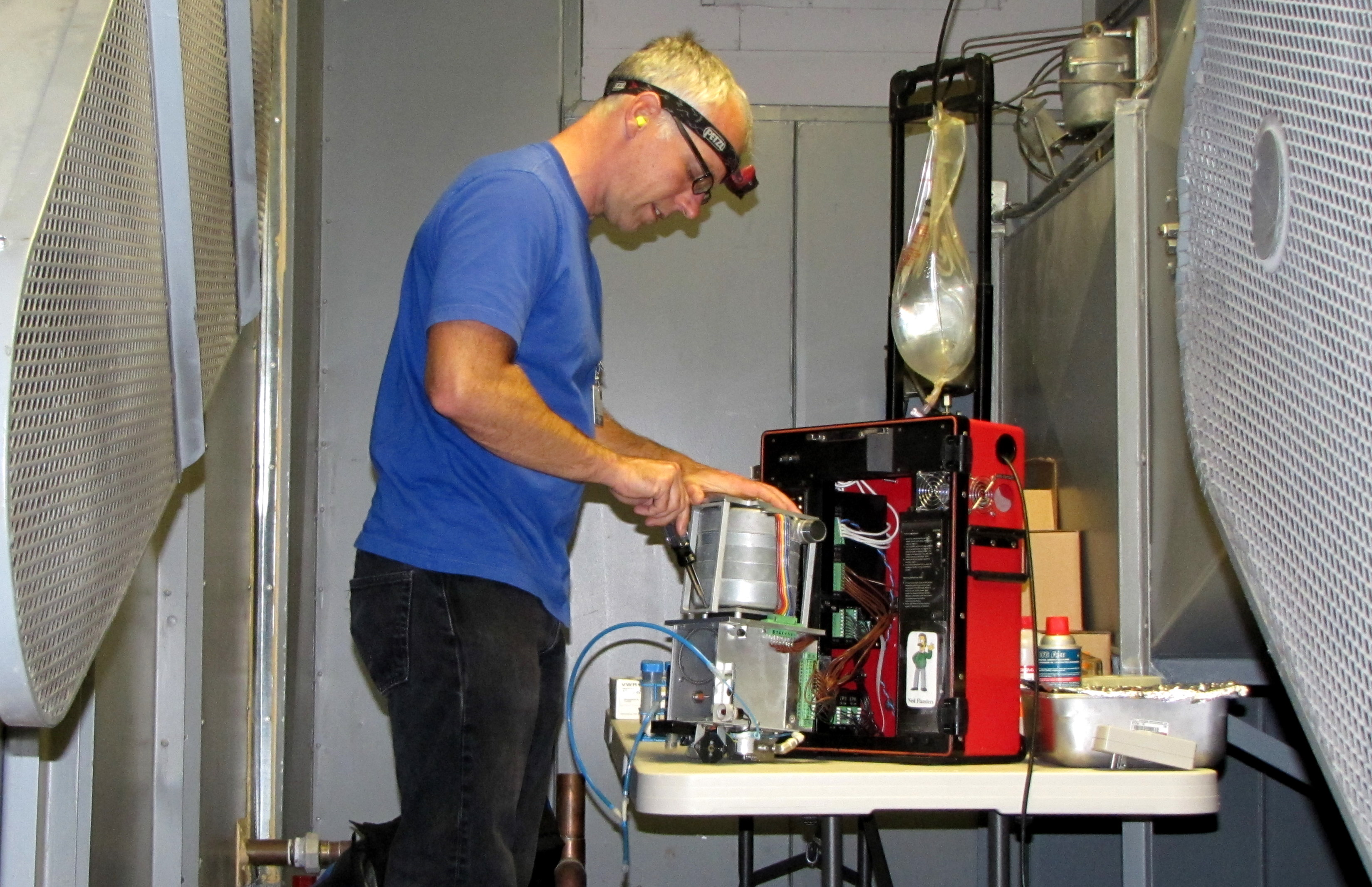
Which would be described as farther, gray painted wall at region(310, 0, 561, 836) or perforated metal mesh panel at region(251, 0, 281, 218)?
gray painted wall at region(310, 0, 561, 836)

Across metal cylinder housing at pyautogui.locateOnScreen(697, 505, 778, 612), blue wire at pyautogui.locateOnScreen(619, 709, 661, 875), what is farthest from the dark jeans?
metal cylinder housing at pyautogui.locateOnScreen(697, 505, 778, 612)

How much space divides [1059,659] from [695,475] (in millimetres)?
599

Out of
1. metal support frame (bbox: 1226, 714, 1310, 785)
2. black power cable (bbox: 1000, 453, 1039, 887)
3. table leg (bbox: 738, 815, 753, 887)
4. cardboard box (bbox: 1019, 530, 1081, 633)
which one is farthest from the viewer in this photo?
table leg (bbox: 738, 815, 753, 887)

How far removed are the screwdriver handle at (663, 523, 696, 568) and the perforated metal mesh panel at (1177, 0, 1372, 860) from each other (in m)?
0.76

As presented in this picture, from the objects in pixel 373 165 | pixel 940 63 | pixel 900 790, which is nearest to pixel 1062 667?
pixel 900 790

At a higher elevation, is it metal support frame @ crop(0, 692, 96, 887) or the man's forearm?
the man's forearm

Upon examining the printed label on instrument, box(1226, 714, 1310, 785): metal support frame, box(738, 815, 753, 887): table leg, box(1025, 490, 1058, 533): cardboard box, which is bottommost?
box(738, 815, 753, 887): table leg

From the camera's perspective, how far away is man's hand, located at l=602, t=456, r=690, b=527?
1.62m

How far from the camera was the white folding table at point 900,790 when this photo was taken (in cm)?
142

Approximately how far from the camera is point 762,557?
1633 mm

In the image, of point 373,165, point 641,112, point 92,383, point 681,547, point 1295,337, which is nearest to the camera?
point 1295,337

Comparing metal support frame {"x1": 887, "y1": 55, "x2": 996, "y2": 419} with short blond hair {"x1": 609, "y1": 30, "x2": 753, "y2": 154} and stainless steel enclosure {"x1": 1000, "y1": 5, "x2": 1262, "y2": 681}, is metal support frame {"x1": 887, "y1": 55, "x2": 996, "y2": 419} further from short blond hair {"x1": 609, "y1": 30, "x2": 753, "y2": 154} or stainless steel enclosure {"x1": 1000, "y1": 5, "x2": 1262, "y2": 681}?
short blond hair {"x1": 609, "y1": 30, "x2": 753, "y2": 154}

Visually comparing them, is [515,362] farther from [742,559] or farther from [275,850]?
[275,850]

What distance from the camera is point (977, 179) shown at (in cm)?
299
